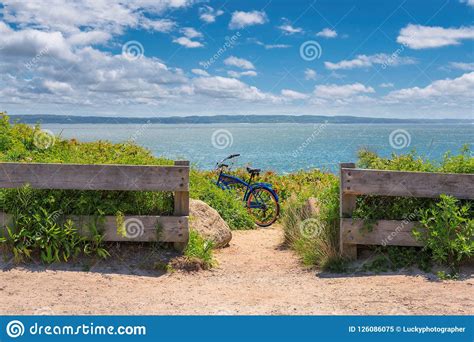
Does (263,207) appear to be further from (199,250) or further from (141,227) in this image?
(141,227)

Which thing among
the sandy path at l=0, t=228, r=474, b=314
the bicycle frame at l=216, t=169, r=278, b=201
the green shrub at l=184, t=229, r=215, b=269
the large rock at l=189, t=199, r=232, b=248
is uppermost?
the bicycle frame at l=216, t=169, r=278, b=201

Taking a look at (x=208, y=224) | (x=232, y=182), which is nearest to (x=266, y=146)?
(x=232, y=182)

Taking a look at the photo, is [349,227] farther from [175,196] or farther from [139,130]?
[139,130]

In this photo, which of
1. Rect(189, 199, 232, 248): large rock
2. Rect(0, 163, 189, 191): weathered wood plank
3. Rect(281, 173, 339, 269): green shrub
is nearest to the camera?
Rect(0, 163, 189, 191): weathered wood plank

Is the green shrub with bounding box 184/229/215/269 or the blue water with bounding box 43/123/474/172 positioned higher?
the blue water with bounding box 43/123/474/172

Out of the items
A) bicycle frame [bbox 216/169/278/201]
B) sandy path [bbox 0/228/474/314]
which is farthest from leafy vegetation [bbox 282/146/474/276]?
bicycle frame [bbox 216/169/278/201]

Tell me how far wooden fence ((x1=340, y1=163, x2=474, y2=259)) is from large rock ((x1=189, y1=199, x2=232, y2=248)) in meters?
2.17

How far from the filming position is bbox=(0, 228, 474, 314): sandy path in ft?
17.4

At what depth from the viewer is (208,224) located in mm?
8195

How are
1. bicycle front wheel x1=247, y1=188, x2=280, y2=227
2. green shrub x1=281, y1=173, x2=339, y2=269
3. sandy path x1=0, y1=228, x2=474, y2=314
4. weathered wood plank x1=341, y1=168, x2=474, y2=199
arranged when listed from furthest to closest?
bicycle front wheel x1=247, y1=188, x2=280, y2=227
green shrub x1=281, y1=173, x2=339, y2=269
weathered wood plank x1=341, y1=168, x2=474, y2=199
sandy path x1=0, y1=228, x2=474, y2=314
